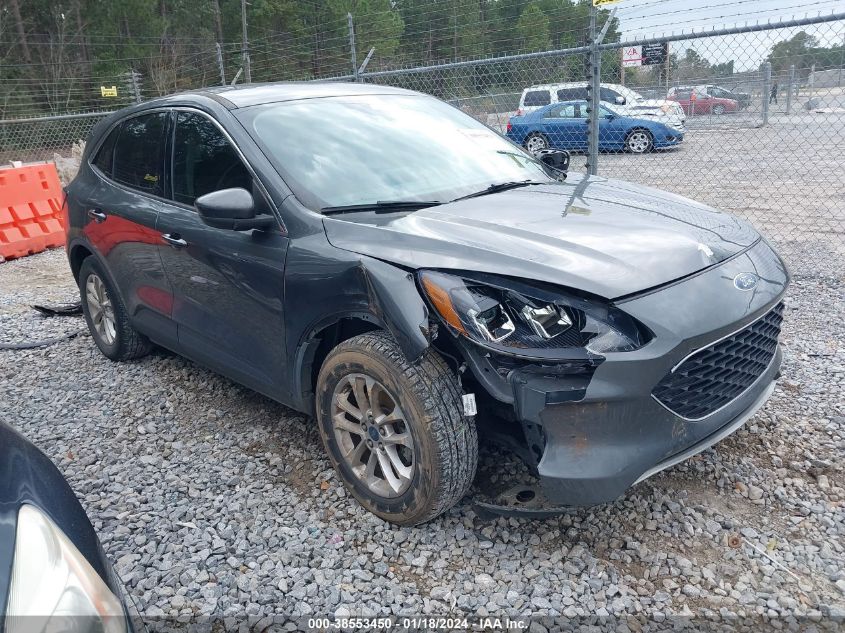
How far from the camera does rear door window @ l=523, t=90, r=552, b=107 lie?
1199cm

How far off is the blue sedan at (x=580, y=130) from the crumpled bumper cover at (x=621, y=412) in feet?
28.8

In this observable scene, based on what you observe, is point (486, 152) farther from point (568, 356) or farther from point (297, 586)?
point (297, 586)

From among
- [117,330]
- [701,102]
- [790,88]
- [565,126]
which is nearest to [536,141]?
[565,126]

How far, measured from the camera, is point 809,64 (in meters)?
7.25

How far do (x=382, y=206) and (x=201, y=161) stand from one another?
1.12 meters

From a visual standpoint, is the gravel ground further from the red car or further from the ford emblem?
the red car

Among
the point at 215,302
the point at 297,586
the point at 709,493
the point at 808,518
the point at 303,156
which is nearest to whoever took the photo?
the point at 297,586

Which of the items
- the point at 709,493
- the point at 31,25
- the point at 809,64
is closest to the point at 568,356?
the point at 709,493

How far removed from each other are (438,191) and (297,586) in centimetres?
179

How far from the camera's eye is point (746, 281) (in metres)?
2.57

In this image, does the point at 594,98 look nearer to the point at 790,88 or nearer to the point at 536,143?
the point at 790,88

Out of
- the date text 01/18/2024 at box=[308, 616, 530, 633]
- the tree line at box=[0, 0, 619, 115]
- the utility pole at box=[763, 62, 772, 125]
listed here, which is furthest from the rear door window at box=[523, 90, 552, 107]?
the date text 01/18/2024 at box=[308, 616, 530, 633]

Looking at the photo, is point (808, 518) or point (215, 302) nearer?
point (808, 518)

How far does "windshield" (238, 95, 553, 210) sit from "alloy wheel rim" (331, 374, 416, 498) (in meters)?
0.83
